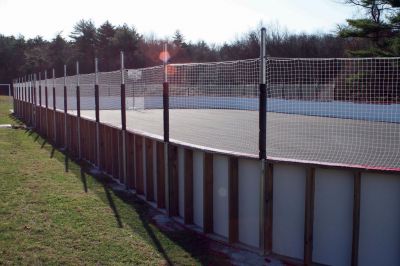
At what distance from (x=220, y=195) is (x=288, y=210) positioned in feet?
3.51

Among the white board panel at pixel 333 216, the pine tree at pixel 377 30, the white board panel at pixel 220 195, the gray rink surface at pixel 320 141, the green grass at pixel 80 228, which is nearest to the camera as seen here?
the white board panel at pixel 333 216

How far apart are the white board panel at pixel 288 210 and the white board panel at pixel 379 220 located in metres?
0.67

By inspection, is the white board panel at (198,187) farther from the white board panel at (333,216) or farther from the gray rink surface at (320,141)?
the gray rink surface at (320,141)

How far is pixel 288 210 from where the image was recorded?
5355mm

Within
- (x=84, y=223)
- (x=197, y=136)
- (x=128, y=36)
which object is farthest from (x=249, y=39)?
(x=84, y=223)

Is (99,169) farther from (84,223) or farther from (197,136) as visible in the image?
(197,136)

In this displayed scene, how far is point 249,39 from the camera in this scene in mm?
50594

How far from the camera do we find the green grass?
5.23m

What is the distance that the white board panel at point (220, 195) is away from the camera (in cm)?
599

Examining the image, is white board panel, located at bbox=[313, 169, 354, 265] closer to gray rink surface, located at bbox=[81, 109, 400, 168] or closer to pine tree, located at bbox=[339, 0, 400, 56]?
gray rink surface, located at bbox=[81, 109, 400, 168]

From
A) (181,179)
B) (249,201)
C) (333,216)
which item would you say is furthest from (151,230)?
(333,216)

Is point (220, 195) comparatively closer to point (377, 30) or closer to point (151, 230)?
point (151, 230)

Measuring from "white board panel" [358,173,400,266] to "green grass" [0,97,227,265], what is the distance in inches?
63.1

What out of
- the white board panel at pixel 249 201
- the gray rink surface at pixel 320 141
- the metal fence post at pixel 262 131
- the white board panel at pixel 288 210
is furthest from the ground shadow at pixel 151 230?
the gray rink surface at pixel 320 141
